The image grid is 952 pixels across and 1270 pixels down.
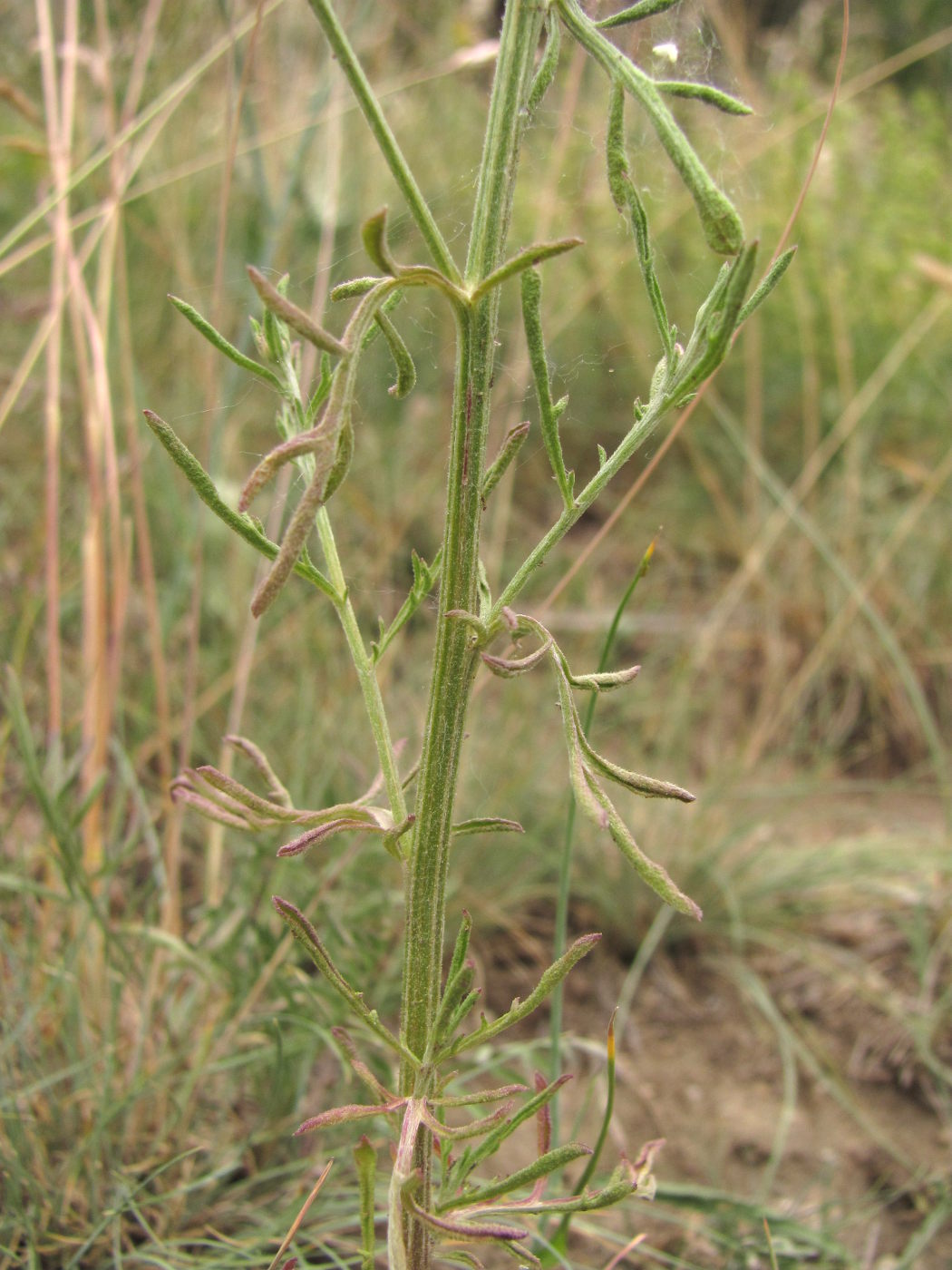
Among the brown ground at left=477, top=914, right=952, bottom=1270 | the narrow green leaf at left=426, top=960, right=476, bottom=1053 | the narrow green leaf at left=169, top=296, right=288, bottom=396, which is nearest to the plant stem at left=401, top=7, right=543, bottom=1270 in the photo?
the narrow green leaf at left=426, top=960, right=476, bottom=1053

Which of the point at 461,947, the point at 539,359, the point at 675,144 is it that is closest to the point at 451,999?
the point at 461,947

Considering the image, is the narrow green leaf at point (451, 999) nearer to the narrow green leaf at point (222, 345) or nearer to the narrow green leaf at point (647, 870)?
the narrow green leaf at point (647, 870)

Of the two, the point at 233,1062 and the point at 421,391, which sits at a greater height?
the point at 421,391

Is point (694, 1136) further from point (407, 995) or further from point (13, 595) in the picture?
point (13, 595)

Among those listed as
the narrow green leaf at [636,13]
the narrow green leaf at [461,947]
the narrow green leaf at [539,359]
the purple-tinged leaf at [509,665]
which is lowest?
the narrow green leaf at [461,947]

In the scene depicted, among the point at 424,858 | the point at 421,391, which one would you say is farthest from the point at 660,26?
the point at 421,391

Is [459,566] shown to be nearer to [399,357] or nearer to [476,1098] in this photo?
[399,357]

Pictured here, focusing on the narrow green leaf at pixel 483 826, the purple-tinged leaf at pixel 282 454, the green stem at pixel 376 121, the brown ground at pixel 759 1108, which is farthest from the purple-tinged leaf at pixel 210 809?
the brown ground at pixel 759 1108
